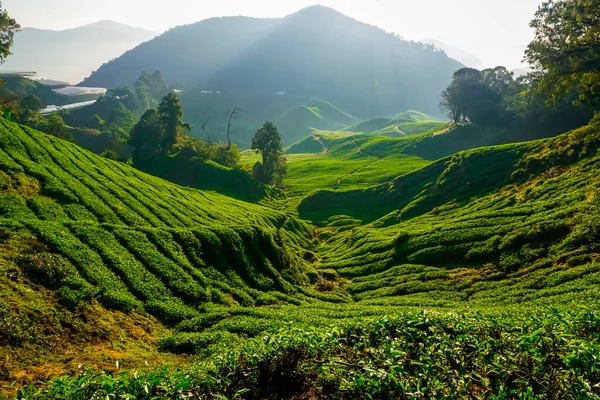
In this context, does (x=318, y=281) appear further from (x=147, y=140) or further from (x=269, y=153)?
(x=147, y=140)

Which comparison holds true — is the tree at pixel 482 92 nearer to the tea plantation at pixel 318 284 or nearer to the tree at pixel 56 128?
the tea plantation at pixel 318 284

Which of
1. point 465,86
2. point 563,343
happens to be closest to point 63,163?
point 563,343

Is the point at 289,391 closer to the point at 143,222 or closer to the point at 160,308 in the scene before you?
the point at 160,308

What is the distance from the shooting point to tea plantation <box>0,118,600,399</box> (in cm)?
807

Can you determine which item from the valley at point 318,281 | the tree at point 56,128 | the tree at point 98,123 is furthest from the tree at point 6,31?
the tree at point 98,123

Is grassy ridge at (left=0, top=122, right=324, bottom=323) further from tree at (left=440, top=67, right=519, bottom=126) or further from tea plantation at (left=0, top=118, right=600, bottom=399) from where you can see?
tree at (left=440, top=67, right=519, bottom=126)

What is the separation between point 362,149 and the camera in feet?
589

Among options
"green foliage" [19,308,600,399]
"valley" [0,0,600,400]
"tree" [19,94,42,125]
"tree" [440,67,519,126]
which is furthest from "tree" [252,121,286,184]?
"green foliage" [19,308,600,399]

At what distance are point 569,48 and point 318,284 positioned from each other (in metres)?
38.5

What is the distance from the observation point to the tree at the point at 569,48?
33000 millimetres

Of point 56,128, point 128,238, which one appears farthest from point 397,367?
point 56,128

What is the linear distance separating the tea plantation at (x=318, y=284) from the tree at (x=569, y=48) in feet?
20.3

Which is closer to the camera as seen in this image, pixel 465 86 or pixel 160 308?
pixel 160 308

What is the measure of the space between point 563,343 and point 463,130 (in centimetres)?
16504
